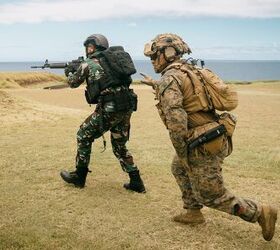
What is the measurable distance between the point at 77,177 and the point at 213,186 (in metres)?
3.43

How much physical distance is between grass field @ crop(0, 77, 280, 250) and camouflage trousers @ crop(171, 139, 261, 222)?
1.88ft

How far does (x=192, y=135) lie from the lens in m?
6.12

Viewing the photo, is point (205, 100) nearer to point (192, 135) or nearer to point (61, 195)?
point (192, 135)

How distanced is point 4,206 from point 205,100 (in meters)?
3.81

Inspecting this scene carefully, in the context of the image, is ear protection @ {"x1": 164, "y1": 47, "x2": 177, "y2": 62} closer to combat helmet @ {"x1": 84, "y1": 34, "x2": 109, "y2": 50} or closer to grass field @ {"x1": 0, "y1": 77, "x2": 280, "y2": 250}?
combat helmet @ {"x1": 84, "y1": 34, "x2": 109, "y2": 50}

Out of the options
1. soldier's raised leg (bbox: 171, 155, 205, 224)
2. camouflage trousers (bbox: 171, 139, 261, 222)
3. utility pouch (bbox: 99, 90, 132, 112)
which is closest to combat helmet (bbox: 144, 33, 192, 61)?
camouflage trousers (bbox: 171, 139, 261, 222)

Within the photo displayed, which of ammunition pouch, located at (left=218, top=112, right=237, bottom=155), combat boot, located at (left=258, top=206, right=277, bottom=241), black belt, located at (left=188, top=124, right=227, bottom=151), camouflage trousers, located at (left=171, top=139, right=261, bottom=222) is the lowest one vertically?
combat boot, located at (left=258, top=206, right=277, bottom=241)

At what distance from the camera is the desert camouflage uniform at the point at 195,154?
5969 mm

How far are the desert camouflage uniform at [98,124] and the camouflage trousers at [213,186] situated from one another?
2.29m

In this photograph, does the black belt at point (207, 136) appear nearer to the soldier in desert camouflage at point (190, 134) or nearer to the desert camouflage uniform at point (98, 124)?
the soldier in desert camouflage at point (190, 134)

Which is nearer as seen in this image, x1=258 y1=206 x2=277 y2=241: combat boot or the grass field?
x1=258 y1=206 x2=277 y2=241: combat boot

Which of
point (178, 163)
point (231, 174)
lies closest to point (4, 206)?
point (178, 163)

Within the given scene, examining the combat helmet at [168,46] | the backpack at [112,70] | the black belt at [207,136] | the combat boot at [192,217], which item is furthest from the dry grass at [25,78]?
the black belt at [207,136]

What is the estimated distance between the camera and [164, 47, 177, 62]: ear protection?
→ 245 inches
